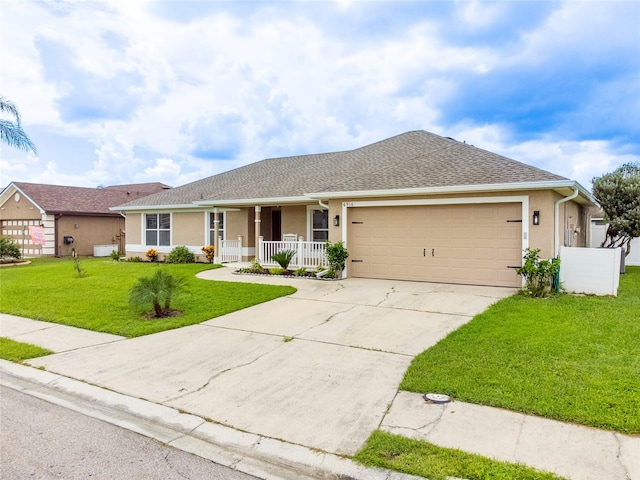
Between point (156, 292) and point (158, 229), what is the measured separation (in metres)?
12.5

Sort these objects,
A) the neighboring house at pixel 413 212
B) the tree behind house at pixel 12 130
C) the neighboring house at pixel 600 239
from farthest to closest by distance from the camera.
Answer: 1. the neighboring house at pixel 600 239
2. the tree behind house at pixel 12 130
3. the neighboring house at pixel 413 212

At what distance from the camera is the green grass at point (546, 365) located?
3862 millimetres

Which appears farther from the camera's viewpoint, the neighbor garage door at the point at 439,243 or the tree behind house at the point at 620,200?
the tree behind house at the point at 620,200

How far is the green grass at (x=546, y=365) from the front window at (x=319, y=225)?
336 inches

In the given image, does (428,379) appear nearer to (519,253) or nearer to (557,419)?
(557,419)

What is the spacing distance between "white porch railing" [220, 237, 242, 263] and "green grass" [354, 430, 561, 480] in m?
13.7

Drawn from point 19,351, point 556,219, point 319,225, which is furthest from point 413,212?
point 19,351

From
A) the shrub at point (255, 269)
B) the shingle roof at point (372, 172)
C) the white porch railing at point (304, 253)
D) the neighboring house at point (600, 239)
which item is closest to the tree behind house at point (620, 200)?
the neighboring house at point (600, 239)

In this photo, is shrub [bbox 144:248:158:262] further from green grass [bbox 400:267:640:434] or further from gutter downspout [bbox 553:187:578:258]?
gutter downspout [bbox 553:187:578:258]

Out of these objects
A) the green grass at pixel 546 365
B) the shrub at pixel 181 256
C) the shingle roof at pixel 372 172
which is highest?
the shingle roof at pixel 372 172

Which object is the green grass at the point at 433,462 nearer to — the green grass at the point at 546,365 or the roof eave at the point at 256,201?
the green grass at the point at 546,365

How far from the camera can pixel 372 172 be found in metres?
13.3

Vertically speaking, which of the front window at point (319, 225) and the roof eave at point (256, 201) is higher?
the roof eave at point (256, 201)

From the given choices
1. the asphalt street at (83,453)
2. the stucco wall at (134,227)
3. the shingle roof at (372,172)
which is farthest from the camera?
the stucco wall at (134,227)
